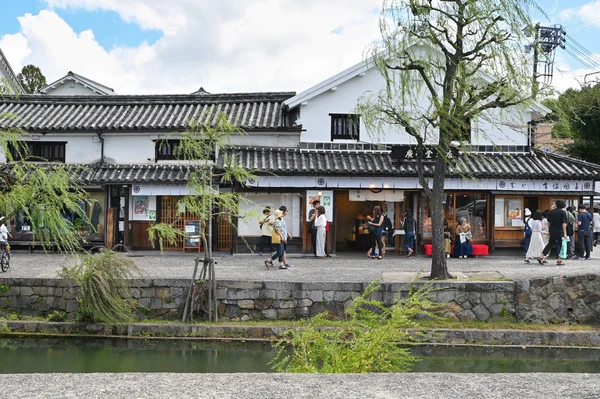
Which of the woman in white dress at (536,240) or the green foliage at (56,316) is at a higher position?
the woman in white dress at (536,240)

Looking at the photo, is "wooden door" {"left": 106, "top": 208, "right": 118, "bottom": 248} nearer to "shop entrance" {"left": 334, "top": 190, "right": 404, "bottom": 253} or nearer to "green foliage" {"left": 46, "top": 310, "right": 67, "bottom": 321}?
"green foliage" {"left": 46, "top": 310, "right": 67, "bottom": 321}

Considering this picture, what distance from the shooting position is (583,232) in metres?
19.6

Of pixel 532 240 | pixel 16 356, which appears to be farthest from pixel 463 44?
pixel 16 356

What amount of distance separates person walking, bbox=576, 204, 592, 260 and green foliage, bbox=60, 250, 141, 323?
14765mm

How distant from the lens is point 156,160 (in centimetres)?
2266

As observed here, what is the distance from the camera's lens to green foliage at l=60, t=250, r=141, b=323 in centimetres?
1285

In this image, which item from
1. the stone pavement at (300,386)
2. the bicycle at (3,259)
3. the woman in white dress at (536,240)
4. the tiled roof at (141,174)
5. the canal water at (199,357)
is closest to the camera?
the stone pavement at (300,386)

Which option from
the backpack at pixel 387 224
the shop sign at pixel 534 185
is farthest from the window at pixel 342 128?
the shop sign at pixel 534 185

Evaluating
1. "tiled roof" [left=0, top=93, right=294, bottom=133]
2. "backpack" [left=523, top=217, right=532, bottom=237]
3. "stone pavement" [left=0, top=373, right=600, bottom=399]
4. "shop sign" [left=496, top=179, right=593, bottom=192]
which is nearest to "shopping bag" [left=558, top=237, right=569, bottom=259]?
"backpack" [left=523, top=217, right=532, bottom=237]

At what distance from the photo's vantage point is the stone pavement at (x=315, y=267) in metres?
15.1

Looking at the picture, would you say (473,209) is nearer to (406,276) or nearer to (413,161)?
(413,161)

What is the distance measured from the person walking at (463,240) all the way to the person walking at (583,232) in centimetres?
363

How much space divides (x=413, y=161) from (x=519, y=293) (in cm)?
829

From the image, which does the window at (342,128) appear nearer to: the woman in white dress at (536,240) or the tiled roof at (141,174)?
the tiled roof at (141,174)
